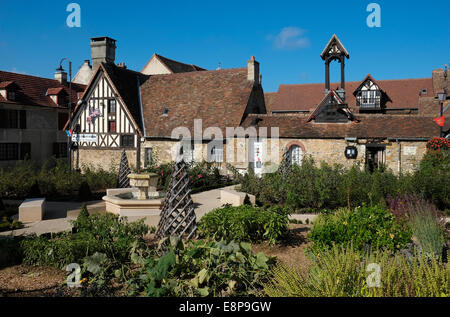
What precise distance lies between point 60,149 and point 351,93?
92.1 feet

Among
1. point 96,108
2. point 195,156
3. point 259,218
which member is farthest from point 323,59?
point 259,218

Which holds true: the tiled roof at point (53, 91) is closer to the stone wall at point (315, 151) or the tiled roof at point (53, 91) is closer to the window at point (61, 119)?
the window at point (61, 119)

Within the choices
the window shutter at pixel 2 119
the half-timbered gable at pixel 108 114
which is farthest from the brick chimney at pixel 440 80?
the window shutter at pixel 2 119

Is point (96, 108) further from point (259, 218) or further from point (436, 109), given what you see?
point (436, 109)

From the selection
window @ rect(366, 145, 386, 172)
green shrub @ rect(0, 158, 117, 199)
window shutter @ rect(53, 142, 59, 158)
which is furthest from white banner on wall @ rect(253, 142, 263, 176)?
window shutter @ rect(53, 142, 59, 158)

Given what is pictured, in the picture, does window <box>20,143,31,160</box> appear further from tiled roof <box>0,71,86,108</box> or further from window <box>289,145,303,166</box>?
window <box>289,145,303,166</box>

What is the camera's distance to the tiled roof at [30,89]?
72.2ft

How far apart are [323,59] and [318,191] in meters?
14.3

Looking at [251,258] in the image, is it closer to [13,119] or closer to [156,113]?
[156,113]

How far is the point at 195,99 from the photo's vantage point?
72.8 ft

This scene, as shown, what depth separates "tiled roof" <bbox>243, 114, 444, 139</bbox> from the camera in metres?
17.3

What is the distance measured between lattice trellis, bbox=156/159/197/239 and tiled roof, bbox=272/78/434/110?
30033mm

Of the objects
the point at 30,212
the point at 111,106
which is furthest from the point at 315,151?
the point at 30,212

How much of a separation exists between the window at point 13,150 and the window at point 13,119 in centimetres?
103
